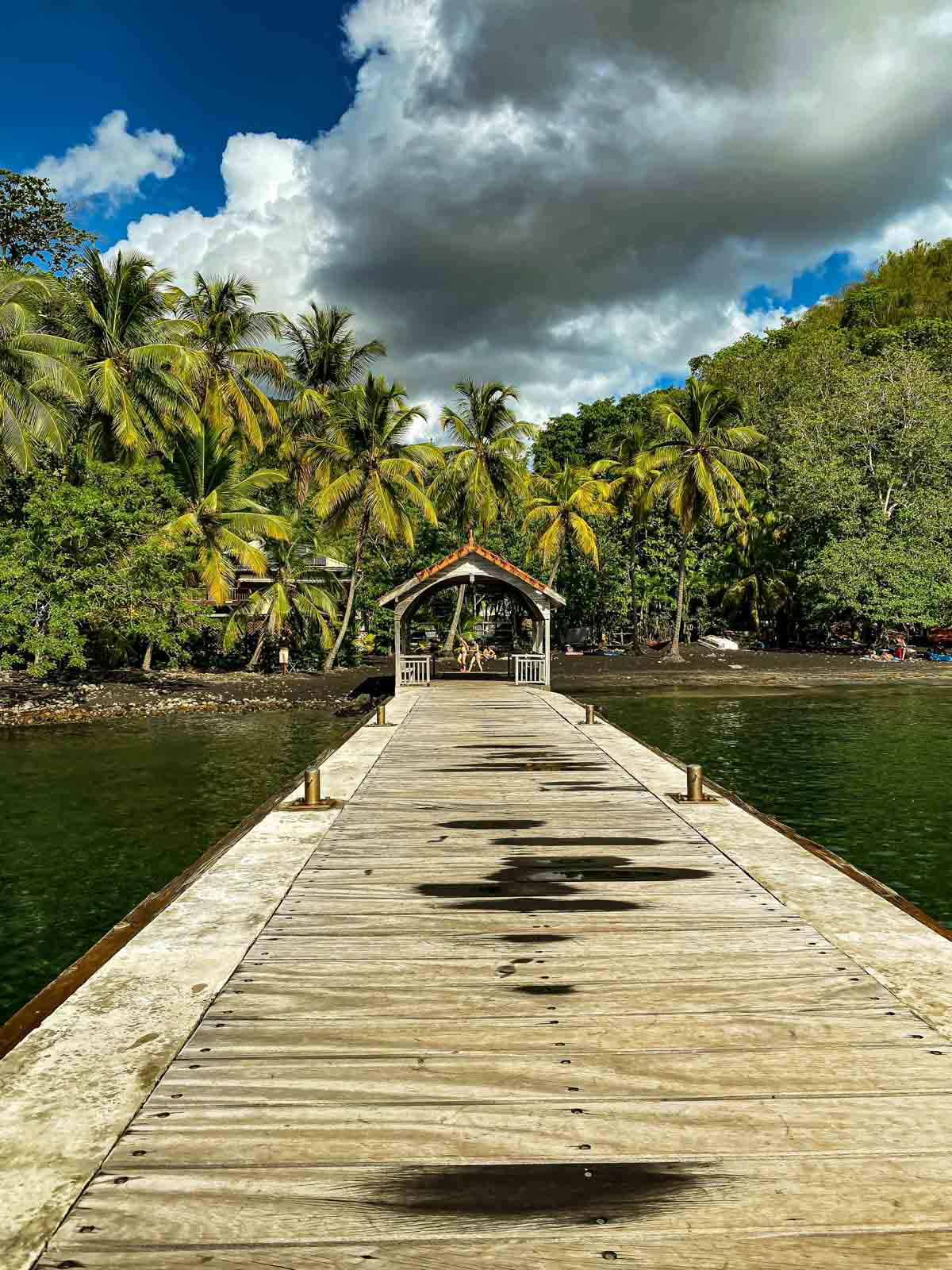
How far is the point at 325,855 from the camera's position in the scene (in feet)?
22.6

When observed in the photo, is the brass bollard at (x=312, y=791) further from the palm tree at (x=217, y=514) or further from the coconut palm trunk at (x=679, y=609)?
the coconut palm trunk at (x=679, y=609)

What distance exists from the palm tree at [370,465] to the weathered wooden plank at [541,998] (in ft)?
96.2

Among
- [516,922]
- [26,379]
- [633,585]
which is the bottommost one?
[516,922]

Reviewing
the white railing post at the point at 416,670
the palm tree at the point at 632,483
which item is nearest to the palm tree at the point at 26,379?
the white railing post at the point at 416,670

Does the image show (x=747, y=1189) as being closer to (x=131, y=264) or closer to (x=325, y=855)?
(x=325, y=855)

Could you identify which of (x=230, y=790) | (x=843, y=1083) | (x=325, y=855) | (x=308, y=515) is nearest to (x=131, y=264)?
(x=308, y=515)

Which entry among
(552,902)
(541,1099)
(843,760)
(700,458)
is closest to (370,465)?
(700,458)

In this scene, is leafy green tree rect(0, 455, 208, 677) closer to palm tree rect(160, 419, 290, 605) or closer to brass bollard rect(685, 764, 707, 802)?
palm tree rect(160, 419, 290, 605)

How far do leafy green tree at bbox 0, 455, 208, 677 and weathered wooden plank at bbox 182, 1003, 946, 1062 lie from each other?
24210 millimetres

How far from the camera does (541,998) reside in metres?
4.14

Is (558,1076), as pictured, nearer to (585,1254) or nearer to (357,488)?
(585,1254)

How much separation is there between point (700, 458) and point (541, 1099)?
38.9 metres

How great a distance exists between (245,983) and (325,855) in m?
2.52

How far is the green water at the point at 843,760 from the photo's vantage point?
1048 centimetres
